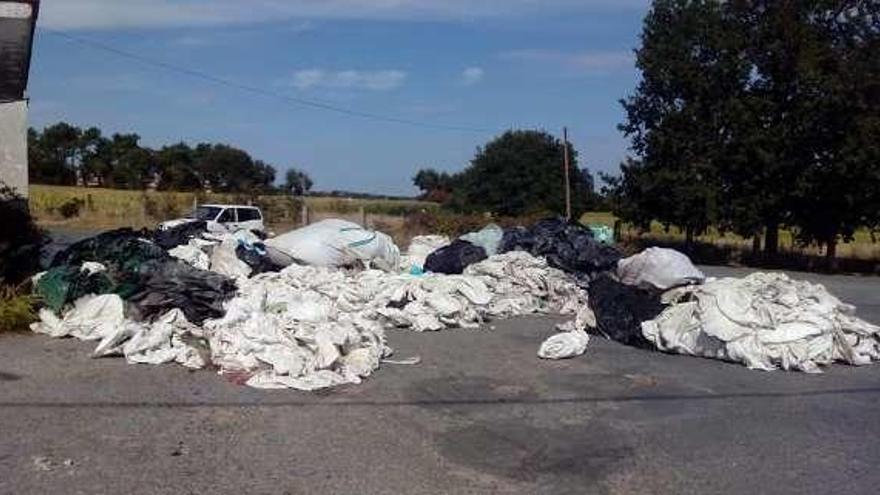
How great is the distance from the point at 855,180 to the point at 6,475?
3474 cm

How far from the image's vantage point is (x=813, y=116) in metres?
36.2

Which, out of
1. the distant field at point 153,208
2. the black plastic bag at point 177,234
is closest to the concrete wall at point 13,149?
the black plastic bag at point 177,234

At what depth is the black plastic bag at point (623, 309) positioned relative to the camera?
477 inches

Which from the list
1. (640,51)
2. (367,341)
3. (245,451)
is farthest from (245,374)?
(640,51)

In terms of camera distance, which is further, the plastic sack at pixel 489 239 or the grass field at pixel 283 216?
the grass field at pixel 283 216

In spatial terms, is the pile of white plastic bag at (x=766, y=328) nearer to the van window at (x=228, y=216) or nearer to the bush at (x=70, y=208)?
the van window at (x=228, y=216)

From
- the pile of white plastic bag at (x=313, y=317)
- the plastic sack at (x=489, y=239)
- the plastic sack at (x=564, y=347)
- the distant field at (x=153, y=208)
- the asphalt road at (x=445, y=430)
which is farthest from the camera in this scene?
the distant field at (x=153, y=208)

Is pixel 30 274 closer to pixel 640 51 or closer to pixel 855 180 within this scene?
pixel 855 180

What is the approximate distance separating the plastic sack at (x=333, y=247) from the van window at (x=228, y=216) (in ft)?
49.8

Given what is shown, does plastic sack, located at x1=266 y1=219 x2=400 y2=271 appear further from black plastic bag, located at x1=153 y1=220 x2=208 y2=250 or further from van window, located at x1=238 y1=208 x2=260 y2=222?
van window, located at x1=238 y1=208 x2=260 y2=222

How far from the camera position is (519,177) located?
70.2 metres

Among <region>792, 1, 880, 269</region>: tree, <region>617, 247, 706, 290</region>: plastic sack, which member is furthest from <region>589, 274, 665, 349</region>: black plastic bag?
<region>792, 1, 880, 269</region>: tree

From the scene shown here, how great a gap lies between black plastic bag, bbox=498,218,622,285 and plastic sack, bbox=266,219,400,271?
2449 mm

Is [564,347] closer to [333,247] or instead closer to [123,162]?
[333,247]
